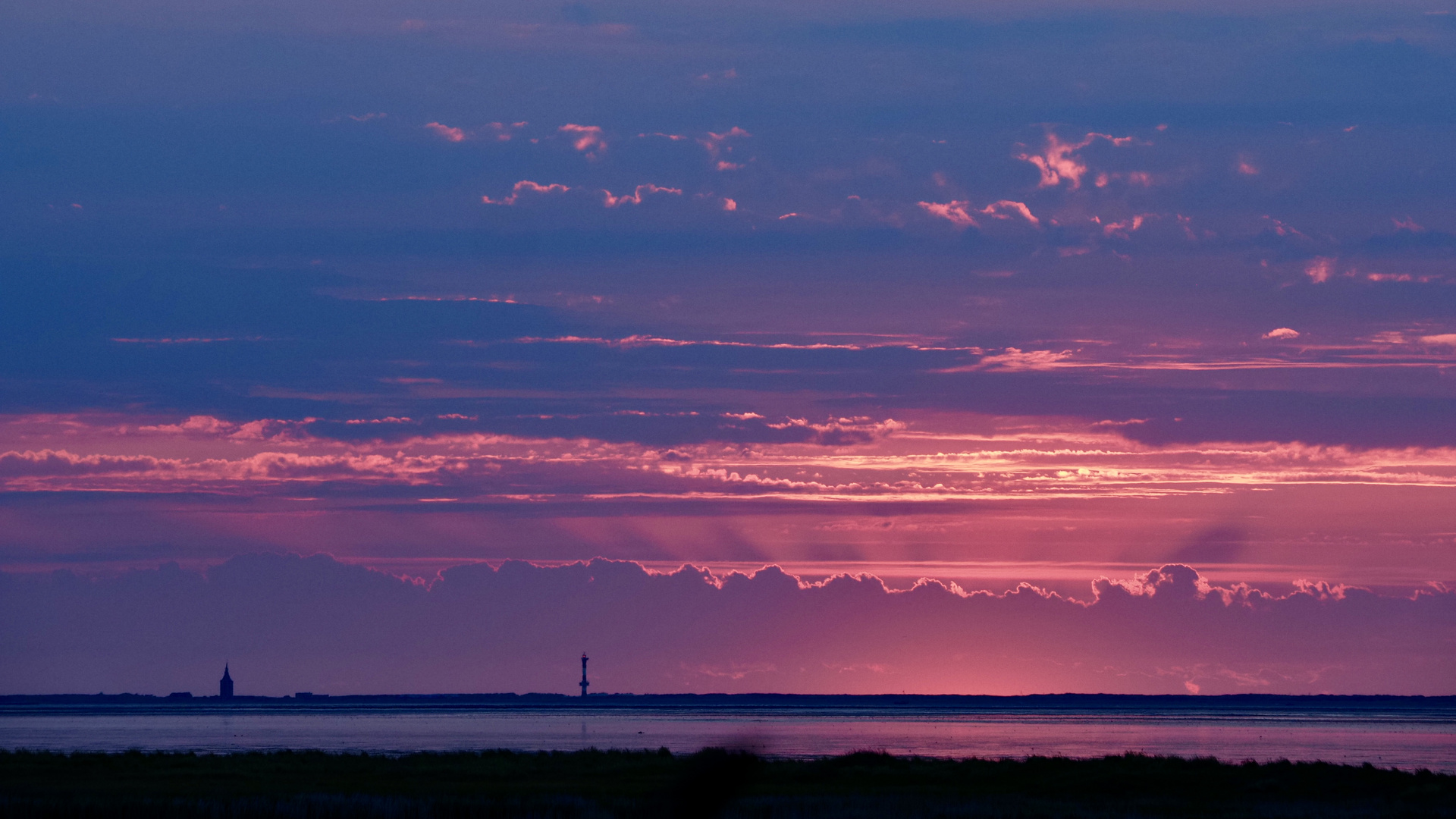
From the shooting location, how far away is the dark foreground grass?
43812 millimetres

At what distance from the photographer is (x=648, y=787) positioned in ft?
189

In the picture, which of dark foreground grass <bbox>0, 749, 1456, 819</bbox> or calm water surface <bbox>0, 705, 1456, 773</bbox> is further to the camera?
calm water surface <bbox>0, 705, 1456, 773</bbox>

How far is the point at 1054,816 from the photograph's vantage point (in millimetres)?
44094

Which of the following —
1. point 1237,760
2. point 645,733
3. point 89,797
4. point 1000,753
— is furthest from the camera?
point 645,733

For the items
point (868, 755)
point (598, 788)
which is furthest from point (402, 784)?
point (868, 755)

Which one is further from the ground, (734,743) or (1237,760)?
(734,743)

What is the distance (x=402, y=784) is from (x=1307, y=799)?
32.7 metres

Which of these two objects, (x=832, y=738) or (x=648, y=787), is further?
(x=832, y=738)

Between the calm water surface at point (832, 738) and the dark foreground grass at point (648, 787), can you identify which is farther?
the calm water surface at point (832, 738)

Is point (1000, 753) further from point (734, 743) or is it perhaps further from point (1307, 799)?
point (734, 743)

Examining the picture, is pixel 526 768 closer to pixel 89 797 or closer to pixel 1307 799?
pixel 89 797

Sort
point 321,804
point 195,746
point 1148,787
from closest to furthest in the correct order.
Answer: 1. point 321,804
2. point 1148,787
3. point 195,746

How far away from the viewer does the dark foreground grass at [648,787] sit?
43.8 meters

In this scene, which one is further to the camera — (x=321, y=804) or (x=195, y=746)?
(x=195, y=746)
